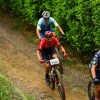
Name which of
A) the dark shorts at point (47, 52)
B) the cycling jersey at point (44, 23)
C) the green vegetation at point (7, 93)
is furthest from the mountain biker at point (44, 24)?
the green vegetation at point (7, 93)

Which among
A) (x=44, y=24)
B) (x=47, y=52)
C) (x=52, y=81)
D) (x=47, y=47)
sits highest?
(x=44, y=24)

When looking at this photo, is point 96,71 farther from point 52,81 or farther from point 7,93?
point 7,93

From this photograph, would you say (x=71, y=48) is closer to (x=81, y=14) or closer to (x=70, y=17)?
(x=70, y=17)

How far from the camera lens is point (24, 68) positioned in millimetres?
7520

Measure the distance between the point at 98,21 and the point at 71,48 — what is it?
294 centimetres

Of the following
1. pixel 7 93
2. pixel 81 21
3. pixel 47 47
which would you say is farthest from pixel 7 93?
A: pixel 81 21

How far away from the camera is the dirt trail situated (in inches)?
232

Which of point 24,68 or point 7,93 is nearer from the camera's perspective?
point 7,93

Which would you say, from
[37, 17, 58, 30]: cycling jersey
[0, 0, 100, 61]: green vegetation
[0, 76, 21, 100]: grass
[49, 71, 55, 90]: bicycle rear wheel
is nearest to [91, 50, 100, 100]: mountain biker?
[49, 71, 55, 90]: bicycle rear wheel

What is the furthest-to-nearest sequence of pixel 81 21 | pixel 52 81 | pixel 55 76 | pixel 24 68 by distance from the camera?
pixel 24 68
pixel 81 21
pixel 52 81
pixel 55 76

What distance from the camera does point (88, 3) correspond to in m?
6.66

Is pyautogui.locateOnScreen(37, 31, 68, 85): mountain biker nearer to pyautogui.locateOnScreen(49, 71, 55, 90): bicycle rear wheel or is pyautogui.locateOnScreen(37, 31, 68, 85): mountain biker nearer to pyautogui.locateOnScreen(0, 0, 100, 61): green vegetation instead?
pyautogui.locateOnScreen(49, 71, 55, 90): bicycle rear wheel

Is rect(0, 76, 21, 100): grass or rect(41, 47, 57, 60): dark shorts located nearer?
rect(0, 76, 21, 100): grass

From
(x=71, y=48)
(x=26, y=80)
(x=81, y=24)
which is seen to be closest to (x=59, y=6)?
(x=81, y=24)
